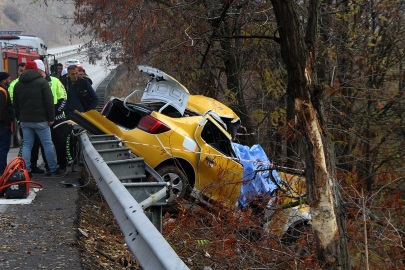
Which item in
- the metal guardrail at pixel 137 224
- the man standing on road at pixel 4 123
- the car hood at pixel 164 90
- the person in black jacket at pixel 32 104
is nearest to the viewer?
the metal guardrail at pixel 137 224

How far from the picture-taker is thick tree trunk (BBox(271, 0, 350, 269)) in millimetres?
4465

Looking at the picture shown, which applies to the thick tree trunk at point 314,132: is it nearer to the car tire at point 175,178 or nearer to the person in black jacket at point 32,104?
the car tire at point 175,178

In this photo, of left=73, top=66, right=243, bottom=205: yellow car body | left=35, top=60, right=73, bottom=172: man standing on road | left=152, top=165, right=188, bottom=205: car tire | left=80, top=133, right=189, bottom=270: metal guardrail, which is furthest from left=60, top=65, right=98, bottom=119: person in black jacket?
left=80, top=133, right=189, bottom=270: metal guardrail

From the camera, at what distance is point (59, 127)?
8.89 meters

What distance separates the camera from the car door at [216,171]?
7.33m

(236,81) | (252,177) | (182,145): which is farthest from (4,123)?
(236,81)

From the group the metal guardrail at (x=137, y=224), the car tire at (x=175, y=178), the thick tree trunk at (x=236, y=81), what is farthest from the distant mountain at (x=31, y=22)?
the metal guardrail at (x=137, y=224)

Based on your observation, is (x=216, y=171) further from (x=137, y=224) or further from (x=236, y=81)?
(x=236, y=81)

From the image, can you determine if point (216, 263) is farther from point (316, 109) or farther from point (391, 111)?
point (391, 111)

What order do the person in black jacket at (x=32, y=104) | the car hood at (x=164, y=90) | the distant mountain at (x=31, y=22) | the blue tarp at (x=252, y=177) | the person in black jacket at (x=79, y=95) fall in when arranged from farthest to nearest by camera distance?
the distant mountain at (x=31, y=22)
the person in black jacket at (x=79, y=95)
the car hood at (x=164, y=90)
the person in black jacket at (x=32, y=104)
the blue tarp at (x=252, y=177)

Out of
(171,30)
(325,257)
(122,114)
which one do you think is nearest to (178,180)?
(122,114)

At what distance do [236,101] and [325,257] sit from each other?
27.8 ft

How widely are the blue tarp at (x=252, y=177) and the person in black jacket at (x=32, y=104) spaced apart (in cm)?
311

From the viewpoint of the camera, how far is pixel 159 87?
8531 mm
